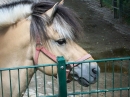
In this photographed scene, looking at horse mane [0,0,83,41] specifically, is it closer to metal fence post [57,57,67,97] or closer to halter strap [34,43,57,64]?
halter strap [34,43,57,64]

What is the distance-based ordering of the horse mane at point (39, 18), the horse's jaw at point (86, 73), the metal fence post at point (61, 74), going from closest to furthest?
the metal fence post at point (61, 74), the horse's jaw at point (86, 73), the horse mane at point (39, 18)

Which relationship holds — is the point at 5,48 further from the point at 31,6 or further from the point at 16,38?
the point at 31,6

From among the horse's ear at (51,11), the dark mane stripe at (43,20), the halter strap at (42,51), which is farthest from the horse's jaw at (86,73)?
the horse's ear at (51,11)

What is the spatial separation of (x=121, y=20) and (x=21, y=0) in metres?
7.66

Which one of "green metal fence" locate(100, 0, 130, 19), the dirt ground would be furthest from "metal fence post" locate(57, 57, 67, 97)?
"green metal fence" locate(100, 0, 130, 19)

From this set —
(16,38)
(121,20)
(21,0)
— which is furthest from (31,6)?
(121,20)

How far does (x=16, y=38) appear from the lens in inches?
111

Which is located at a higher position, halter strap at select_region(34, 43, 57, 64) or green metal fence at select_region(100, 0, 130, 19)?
halter strap at select_region(34, 43, 57, 64)

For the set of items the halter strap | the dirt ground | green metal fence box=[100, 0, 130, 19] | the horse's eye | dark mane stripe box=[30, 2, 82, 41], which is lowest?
the dirt ground

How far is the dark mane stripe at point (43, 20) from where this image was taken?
2772 mm

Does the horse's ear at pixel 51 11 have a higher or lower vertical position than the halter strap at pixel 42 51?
higher

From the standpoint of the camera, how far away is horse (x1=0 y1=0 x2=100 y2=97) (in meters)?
2.79

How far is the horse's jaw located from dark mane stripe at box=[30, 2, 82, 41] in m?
0.33

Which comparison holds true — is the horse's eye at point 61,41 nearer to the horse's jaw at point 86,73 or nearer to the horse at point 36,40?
the horse at point 36,40
